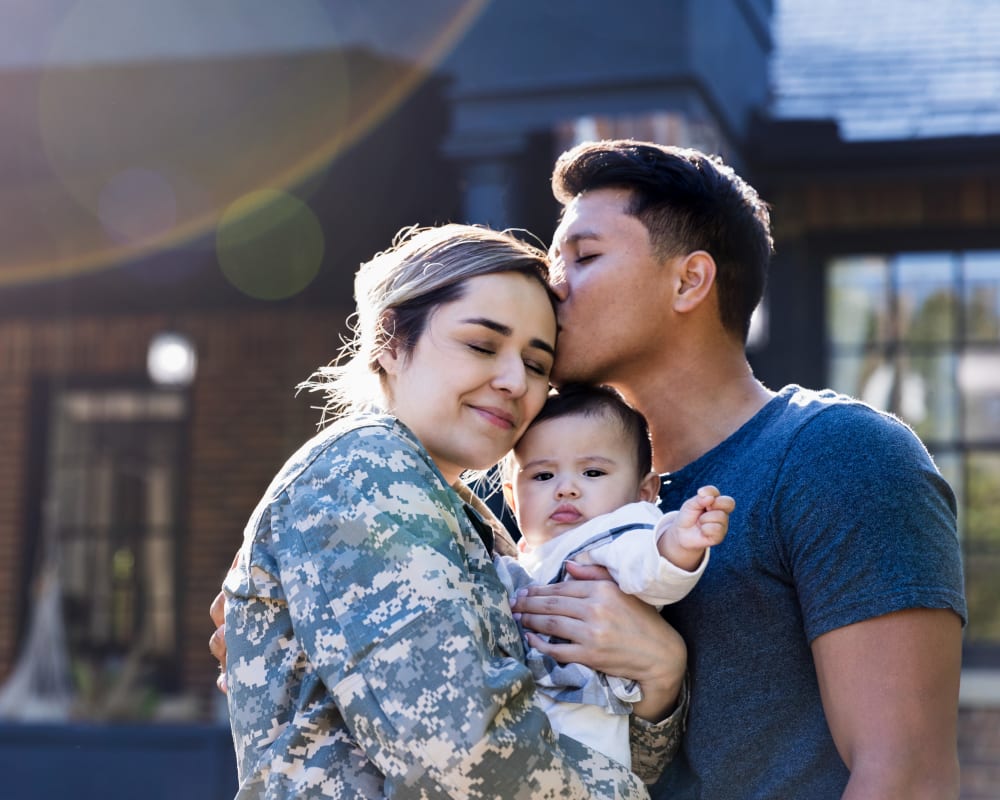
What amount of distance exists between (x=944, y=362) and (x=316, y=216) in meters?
3.28

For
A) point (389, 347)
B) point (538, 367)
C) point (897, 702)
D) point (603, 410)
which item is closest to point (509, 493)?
point (603, 410)

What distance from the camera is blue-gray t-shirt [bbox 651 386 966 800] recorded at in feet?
6.89

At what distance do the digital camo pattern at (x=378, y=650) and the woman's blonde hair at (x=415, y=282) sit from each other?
0.93ft

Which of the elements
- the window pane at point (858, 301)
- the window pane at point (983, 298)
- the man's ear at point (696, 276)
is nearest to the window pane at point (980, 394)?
the window pane at point (983, 298)

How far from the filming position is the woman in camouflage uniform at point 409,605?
6.03ft

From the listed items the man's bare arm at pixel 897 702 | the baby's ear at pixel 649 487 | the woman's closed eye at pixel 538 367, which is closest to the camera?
the man's bare arm at pixel 897 702

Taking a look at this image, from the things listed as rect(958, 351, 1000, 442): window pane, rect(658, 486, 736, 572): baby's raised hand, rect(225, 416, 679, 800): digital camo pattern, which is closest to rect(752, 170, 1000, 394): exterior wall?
rect(958, 351, 1000, 442): window pane

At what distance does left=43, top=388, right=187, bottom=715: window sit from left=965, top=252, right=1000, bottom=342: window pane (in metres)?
4.81

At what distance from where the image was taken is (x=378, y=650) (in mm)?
1852

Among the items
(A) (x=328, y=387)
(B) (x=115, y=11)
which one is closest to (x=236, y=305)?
(B) (x=115, y=11)

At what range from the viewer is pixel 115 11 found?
5738 millimetres

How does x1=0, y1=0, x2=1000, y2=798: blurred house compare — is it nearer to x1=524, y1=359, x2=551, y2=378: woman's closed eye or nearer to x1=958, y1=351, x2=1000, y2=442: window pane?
x1=958, y1=351, x2=1000, y2=442: window pane

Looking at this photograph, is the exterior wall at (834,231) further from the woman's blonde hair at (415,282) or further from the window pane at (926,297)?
the woman's blonde hair at (415,282)

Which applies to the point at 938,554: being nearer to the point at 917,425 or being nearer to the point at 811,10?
the point at 917,425
